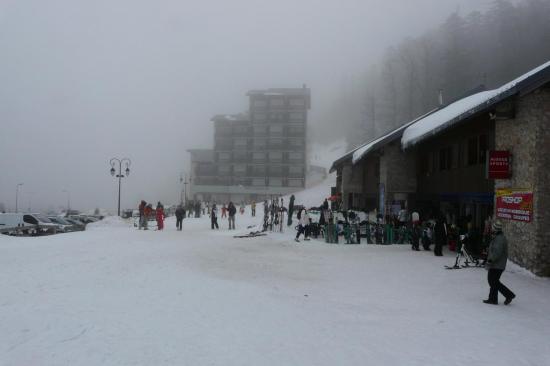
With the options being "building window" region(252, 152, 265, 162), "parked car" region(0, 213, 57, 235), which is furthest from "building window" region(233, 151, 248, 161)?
"parked car" region(0, 213, 57, 235)

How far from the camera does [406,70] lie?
86.1 metres

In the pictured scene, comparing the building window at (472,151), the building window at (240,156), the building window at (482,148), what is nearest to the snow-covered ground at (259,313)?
the building window at (482,148)

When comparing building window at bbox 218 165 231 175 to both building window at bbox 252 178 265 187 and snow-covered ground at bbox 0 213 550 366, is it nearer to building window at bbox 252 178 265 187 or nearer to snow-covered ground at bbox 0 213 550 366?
building window at bbox 252 178 265 187

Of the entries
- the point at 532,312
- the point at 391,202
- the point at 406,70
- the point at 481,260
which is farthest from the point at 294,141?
the point at 532,312

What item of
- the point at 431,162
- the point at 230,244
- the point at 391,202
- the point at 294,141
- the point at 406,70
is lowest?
the point at 230,244

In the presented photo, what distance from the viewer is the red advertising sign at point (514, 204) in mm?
11836

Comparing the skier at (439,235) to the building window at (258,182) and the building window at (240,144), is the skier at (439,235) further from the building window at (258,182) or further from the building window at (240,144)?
the building window at (240,144)

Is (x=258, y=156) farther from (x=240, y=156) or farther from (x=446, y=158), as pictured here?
(x=446, y=158)

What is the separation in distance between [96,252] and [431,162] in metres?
15.5

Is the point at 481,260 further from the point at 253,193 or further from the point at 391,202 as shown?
the point at 253,193

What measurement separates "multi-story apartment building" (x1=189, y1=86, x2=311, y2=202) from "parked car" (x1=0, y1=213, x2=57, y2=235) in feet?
172

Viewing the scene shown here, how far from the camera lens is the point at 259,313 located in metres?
7.67

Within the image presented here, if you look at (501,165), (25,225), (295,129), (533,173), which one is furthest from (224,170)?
(533,173)

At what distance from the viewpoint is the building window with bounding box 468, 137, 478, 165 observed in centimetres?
1667
